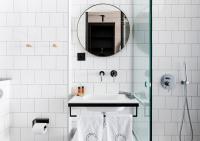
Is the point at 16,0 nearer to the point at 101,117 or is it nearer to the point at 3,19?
the point at 3,19

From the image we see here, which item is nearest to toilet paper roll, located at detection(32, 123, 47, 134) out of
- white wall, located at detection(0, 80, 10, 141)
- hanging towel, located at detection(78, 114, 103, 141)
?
white wall, located at detection(0, 80, 10, 141)

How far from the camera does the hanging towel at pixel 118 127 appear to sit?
2.03 m

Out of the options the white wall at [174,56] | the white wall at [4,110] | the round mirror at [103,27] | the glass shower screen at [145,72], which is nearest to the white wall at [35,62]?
the white wall at [4,110]

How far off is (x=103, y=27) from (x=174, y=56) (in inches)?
36.2

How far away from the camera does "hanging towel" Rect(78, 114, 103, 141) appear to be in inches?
79.4

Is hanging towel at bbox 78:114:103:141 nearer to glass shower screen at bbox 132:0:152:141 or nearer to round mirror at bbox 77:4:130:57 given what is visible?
glass shower screen at bbox 132:0:152:141

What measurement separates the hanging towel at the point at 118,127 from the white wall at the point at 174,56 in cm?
71

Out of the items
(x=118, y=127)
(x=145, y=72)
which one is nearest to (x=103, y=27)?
(x=145, y=72)

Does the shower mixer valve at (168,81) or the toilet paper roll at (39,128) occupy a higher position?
the shower mixer valve at (168,81)

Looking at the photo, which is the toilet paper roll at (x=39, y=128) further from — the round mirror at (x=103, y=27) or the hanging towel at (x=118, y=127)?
the round mirror at (x=103, y=27)

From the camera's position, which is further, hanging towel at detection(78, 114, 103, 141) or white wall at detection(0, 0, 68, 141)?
white wall at detection(0, 0, 68, 141)

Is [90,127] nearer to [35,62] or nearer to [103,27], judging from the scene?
[35,62]

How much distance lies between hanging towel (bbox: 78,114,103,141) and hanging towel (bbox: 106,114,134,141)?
0.08 metres

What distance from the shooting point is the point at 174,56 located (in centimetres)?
259
